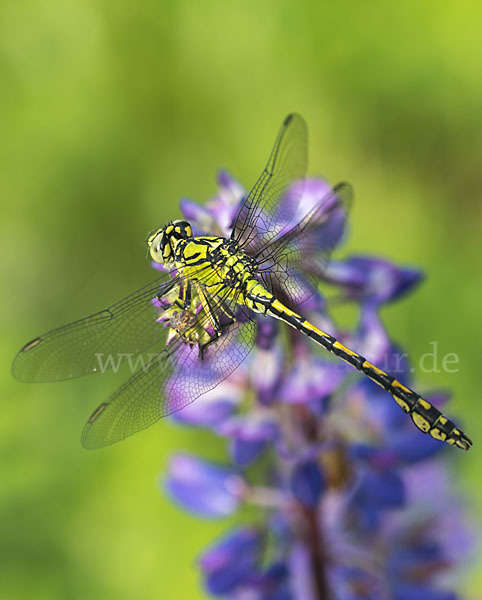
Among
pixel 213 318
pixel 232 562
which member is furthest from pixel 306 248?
pixel 232 562

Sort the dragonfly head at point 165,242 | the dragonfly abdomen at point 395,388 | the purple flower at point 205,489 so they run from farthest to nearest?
the purple flower at point 205,489 → the dragonfly head at point 165,242 → the dragonfly abdomen at point 395,388

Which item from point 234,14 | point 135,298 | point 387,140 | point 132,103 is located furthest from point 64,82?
point 135,298

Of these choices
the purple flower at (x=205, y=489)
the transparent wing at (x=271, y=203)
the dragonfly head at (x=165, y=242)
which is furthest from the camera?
the purple flower at (x=205, y=489)

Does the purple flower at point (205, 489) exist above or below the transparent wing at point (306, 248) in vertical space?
below

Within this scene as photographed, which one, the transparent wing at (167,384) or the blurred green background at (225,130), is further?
the blurred green background at (225,130)

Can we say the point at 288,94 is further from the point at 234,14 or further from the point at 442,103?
the point at 442,103

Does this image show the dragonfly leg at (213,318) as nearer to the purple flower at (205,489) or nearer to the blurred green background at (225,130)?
the purple flower at (205,489)

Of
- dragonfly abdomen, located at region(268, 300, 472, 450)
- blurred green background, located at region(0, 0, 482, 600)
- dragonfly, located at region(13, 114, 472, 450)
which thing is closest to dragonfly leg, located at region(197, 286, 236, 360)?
dragonfly, located at region(13, 114, 472, 450)

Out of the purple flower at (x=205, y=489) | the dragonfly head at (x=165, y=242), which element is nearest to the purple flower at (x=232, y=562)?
the purple flower at (x=205, y=489)

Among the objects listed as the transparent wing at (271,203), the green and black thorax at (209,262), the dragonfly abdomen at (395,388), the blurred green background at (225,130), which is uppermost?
the blurred green background at (225,130)

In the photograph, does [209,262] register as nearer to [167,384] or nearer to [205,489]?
[167,384]
